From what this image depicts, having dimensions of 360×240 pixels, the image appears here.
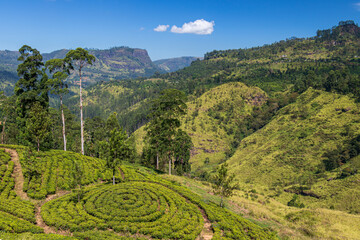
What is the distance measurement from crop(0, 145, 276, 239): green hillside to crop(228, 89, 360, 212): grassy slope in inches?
2139

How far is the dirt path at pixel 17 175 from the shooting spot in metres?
32.0

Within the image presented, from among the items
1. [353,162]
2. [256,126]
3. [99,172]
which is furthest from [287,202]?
[256,126]

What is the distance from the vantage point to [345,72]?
16725 centimetres

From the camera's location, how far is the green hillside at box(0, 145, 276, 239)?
976 inches

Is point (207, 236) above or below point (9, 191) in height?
below

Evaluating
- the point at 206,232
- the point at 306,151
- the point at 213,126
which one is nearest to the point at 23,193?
the point at 206,232

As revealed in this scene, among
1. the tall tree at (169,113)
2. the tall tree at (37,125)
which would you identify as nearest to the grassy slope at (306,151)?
the tall tree at (169,113)

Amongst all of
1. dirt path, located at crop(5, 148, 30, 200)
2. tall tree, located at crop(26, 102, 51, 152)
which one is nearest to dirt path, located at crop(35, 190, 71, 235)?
dirt path, located at crop(5, 148, 30, 200)

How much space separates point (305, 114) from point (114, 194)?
5493 inches

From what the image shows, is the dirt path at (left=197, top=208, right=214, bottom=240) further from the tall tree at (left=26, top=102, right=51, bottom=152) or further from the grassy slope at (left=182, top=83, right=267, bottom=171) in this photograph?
the grassy slope at (left=182, top=83, right=267, bottom=171)

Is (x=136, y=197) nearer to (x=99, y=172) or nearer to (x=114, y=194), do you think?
(x=114, y=194)

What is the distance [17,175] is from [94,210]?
57.9ft

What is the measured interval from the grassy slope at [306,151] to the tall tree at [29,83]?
88249 millimetres

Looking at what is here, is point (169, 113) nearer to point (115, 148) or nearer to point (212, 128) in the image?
point (115, 148)
